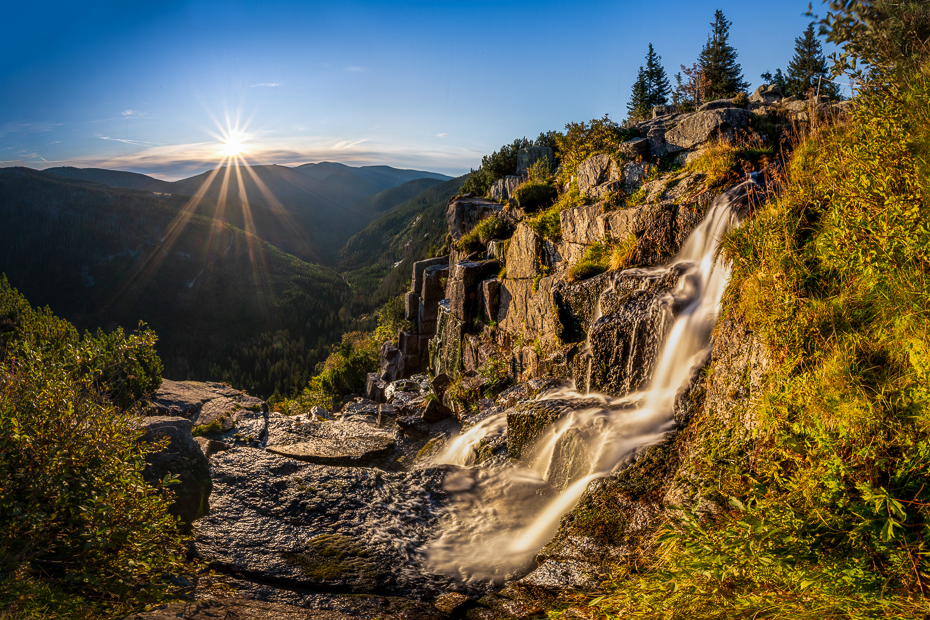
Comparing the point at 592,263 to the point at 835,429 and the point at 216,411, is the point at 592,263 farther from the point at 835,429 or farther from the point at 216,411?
the point at 216,411

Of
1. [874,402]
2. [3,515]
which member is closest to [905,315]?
[874,402]

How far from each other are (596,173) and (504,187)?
11.7m

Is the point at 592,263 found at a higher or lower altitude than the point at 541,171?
lower

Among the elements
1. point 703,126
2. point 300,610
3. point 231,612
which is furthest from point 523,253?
point 231,612

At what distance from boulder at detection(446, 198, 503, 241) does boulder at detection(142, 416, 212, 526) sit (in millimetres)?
19679

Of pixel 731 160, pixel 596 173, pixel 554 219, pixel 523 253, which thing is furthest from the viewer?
pixel 523 253

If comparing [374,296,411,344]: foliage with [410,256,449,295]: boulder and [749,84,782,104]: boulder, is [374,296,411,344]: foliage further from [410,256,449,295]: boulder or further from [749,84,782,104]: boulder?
[749,84,782,104]: boulder

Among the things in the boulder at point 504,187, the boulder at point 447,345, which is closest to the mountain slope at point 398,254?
the boulder at point 504,187

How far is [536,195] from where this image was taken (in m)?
17.3

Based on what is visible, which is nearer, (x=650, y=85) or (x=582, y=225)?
(x=582, y=225)

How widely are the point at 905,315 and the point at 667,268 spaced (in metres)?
5.43

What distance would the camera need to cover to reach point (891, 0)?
21.7 ft

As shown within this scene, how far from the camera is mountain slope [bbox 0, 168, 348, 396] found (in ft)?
443

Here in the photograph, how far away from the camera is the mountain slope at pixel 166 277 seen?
135 metres
